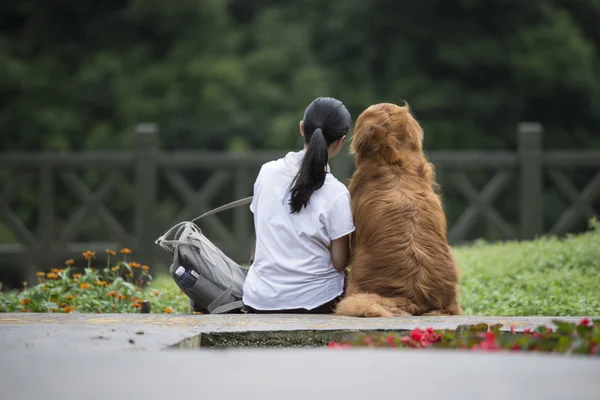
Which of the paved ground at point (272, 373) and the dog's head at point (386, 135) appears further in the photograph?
the dog's head at point (386, 135)

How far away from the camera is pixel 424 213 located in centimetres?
482

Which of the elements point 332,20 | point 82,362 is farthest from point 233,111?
point 82,362

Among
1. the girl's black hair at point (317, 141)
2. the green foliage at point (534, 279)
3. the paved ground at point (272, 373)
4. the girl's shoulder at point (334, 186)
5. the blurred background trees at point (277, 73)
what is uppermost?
the blurred background trees at point (277, 73)

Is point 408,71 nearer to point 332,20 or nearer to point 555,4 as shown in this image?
point 332,20

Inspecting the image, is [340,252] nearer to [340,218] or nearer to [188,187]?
[340,218]

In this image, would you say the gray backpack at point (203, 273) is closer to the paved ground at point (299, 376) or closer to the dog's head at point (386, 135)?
the dog's head at point (386, 135)

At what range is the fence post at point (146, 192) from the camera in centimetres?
1096

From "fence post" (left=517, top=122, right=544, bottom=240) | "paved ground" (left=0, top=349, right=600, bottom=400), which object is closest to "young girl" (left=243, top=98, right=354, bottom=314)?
"paved ground" (left=0, top=349, right=600, bottom=400)

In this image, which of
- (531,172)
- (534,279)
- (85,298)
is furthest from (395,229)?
(531,172)

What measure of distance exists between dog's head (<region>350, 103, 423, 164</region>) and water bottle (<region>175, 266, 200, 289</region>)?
1.07 m

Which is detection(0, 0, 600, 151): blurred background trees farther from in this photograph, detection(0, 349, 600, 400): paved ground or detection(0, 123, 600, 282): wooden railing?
detection(0, 349, 600, 400): paved ground

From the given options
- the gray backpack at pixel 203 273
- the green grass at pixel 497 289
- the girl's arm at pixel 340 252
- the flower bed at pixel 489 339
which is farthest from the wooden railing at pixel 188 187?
the flower bed at pixel 489 339

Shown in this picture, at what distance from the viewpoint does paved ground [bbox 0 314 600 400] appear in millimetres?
2682

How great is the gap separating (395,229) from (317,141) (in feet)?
1.95
